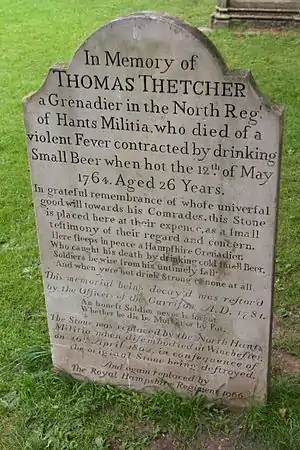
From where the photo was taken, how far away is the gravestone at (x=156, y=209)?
A: 3.18 m

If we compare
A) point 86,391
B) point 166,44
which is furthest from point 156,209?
point 86,391

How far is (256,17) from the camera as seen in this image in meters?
11.3

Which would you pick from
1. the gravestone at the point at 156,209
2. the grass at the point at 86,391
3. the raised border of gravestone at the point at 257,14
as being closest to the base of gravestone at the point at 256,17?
the raised border of gravestone at the point at 257,14

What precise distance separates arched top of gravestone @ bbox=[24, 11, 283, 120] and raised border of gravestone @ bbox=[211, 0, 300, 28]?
8.64 meters

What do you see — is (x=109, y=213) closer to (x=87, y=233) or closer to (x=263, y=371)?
(x=87, y=233)

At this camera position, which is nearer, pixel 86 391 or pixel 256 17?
pixel 86 391

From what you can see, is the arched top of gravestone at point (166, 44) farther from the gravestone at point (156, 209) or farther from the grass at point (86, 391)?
the grass at point (86, 391)

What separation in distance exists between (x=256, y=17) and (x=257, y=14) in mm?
50

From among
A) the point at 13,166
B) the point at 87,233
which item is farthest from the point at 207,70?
the point at 13,166

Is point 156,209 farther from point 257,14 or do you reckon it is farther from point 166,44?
point 257,14

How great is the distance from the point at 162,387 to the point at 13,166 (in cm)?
376

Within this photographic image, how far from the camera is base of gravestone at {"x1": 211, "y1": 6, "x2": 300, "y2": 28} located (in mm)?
11180

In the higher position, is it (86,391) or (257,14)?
(257,14)

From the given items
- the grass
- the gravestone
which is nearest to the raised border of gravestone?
the grass
